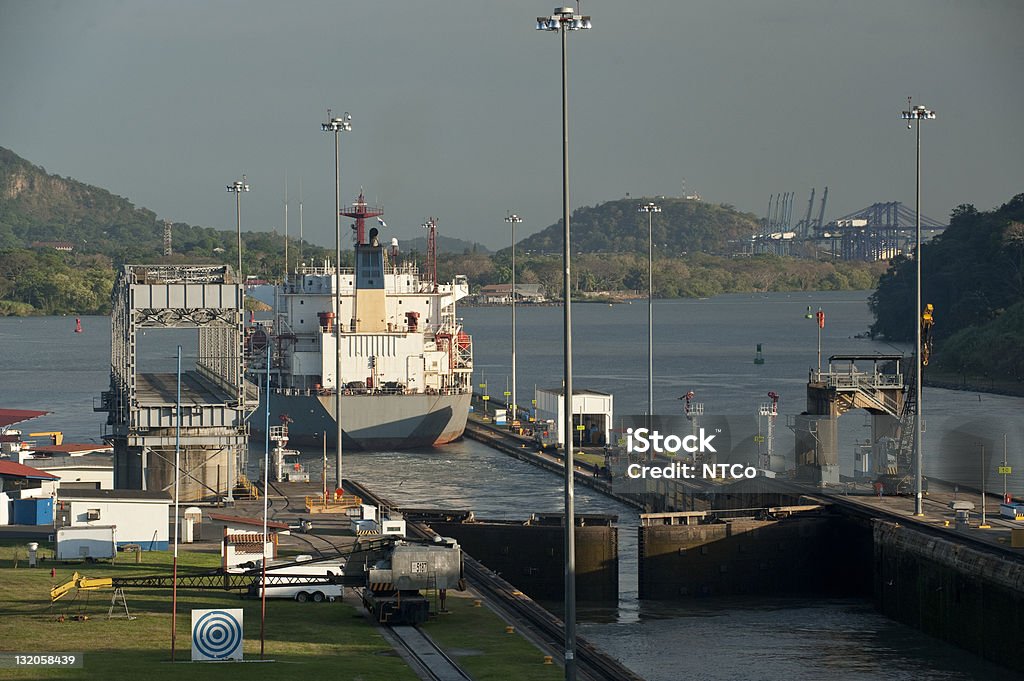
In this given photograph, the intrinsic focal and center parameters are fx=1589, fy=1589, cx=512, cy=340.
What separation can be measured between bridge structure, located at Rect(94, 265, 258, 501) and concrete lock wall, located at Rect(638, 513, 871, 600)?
17.5m

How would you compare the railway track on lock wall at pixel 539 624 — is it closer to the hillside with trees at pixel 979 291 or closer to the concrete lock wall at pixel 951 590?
the concrete lock wall at pixel 951 590

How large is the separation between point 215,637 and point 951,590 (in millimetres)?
24623

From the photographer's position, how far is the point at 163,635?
37.4m

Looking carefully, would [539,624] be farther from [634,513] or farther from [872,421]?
[634,513]

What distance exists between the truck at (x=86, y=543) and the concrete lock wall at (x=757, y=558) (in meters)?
18.3

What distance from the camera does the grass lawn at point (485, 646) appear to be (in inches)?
1383

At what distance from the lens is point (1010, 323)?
6058 inches

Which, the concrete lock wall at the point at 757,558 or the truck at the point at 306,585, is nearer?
the truck at the point at 306,585

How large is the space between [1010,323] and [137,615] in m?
128

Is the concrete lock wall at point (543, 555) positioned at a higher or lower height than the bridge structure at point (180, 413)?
lower

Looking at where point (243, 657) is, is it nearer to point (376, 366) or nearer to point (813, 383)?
point (813, 383)

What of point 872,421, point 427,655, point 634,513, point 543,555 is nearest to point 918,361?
point 872,421

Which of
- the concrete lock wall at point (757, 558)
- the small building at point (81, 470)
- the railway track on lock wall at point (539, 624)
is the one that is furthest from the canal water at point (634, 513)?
the small building at point (81, 470)

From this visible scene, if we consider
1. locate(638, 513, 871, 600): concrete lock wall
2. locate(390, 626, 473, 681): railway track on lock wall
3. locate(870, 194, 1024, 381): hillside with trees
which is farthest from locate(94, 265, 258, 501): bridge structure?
locate(870, 194, 1024, 381): hillside with trees
